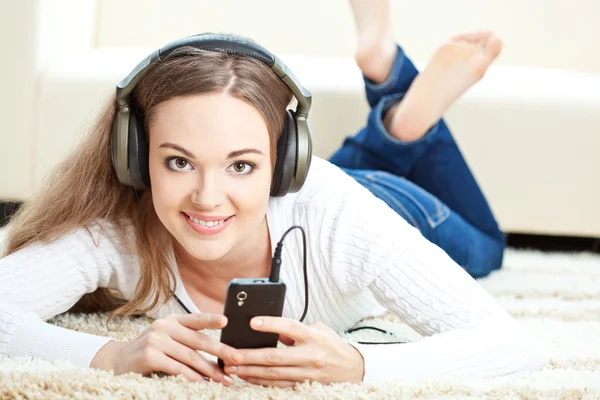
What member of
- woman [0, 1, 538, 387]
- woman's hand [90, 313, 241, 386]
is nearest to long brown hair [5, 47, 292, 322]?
woman [0, 1, 538, 387]

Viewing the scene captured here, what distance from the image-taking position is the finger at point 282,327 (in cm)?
83

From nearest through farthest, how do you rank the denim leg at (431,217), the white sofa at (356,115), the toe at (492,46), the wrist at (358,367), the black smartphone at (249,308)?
1. the black smartphone at (249,308)
2. the wrist at (358,367)
3. the denim leg at (431,217)
4. the toe at (492,46)
5. the white sofa at (356,115)

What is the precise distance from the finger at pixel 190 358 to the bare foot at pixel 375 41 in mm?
1009

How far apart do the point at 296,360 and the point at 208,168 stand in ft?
0.89

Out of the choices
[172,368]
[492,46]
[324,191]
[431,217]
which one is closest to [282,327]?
[172,368]

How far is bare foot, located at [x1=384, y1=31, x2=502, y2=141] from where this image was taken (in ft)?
5.43

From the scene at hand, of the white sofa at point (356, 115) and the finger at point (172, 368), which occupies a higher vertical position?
the white sofa at point (356, 115)

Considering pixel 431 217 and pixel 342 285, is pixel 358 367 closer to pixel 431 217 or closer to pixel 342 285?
pixel 342 285

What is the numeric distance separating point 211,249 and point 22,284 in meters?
0.29

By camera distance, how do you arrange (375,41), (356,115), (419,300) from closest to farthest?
(419,300) → (375,41) → (356,115)

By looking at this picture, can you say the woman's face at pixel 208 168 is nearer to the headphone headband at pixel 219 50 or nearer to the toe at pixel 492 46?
the headphone headband at pixel 219 50

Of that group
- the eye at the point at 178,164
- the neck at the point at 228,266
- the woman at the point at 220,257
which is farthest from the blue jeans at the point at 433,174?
the eye at the point at 178,164

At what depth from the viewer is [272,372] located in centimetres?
87

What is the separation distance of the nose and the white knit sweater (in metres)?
0.21
